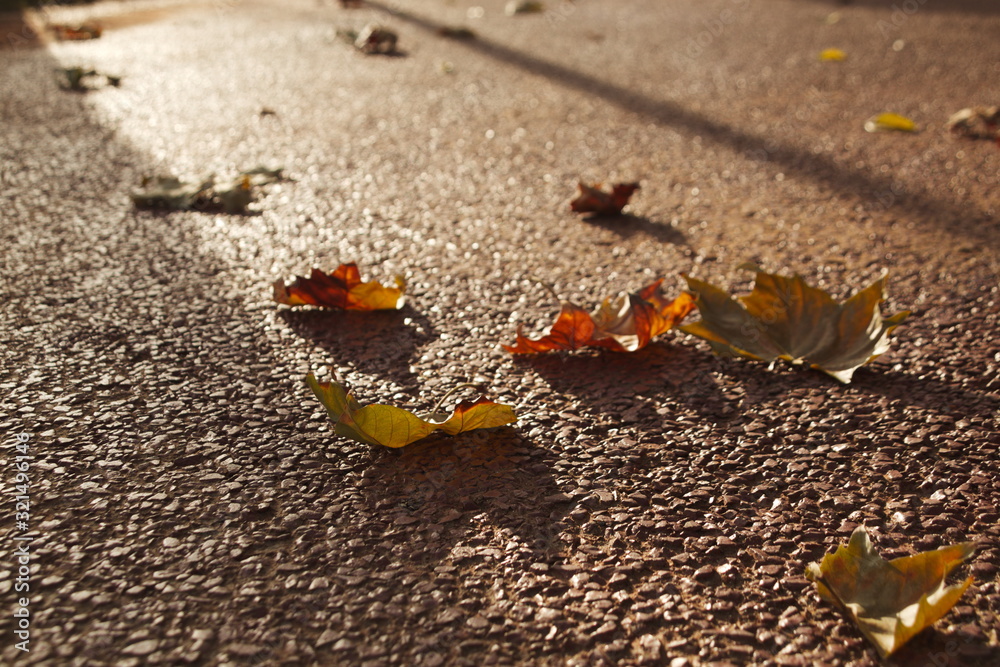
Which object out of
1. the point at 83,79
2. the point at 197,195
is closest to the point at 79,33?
the point at 83,79

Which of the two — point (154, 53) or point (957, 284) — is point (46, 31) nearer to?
point (154, 53)

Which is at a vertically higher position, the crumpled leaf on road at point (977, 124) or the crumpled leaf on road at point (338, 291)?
the crumpled leaf on road at point (977, 124)

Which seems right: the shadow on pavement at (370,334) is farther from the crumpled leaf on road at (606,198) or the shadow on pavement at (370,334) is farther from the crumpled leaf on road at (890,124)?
the crumpled leaf on road at (890,124)

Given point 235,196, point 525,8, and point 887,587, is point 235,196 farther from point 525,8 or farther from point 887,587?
point 525,8

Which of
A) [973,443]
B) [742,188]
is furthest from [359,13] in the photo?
[973,443]

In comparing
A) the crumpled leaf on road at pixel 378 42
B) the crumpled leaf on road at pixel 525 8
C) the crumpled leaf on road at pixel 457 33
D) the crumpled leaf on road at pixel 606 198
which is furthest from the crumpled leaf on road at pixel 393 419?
the crumpled leaf on road at pixel 525 8
